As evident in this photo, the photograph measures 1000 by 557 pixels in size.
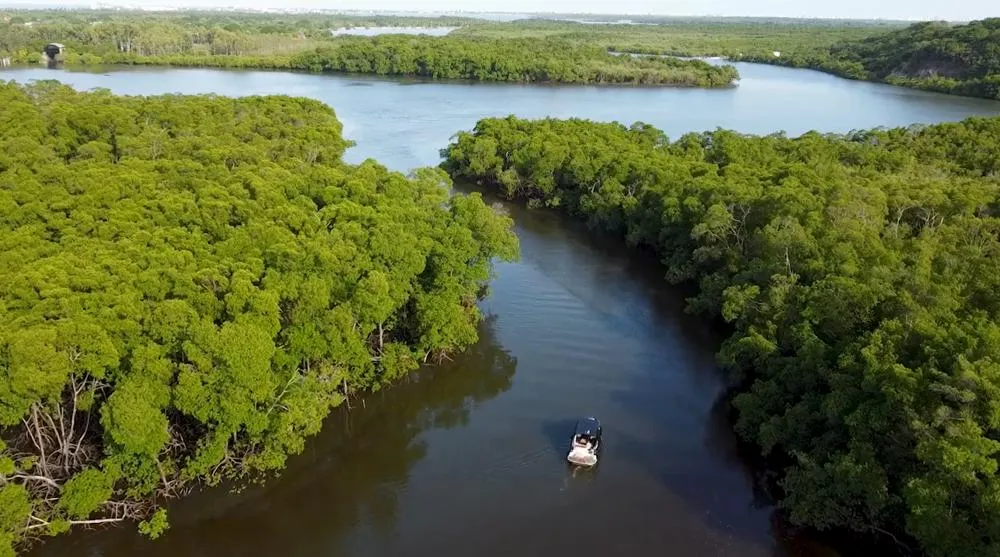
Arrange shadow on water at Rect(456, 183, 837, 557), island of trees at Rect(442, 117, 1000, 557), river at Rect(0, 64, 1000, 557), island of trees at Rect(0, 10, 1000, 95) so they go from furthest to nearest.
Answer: island of trees at Rect(0, 10, 1000, 95) < shadow on water at Rect(456, 183, 837, 557) < river at Rect(0, 64, 1000, 557) < island of trees at Rect(442, 117, 1000, 557)

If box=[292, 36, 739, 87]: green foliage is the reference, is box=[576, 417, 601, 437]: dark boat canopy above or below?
below

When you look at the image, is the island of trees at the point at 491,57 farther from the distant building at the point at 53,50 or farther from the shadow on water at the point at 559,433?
the shadow on water at the point at 559,433

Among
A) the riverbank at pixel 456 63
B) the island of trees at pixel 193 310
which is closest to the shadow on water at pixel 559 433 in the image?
the island of trees at pixel 193 310

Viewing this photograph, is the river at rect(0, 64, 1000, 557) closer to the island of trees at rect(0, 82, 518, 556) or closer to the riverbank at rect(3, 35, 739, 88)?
the island of trees at rect(0, 82, 518, 556)

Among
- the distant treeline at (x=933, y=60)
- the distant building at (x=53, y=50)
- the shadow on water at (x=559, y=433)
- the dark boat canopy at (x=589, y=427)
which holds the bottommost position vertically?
the shadow on water at (x=559, y=433)

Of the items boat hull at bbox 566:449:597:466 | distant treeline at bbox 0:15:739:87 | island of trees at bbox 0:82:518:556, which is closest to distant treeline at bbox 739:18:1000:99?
distant treeline at bbox 0:15:739:87

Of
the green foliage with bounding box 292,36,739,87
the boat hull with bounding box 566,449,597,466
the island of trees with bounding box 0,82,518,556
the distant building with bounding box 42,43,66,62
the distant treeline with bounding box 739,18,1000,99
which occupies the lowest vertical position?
the boat hull with bounding box 566,449,597,466

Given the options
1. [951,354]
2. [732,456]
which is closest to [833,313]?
[951,354]

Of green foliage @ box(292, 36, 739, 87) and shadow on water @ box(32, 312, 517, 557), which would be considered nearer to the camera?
shadow on water @ box(32, 312, 517, 557)

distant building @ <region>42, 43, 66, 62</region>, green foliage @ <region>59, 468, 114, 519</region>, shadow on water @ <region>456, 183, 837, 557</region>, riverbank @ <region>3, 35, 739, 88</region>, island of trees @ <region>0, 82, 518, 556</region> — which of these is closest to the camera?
green foliage @ <region>59, 468, 114, 519</region>
